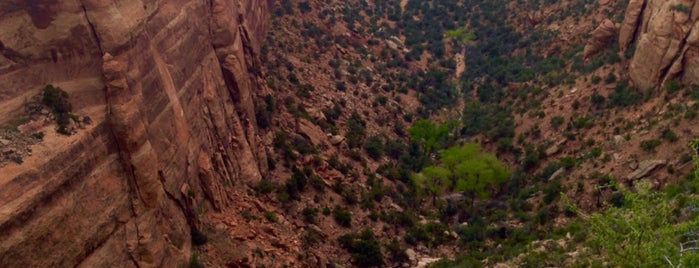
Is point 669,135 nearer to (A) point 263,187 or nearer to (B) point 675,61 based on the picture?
(B) point 675,61

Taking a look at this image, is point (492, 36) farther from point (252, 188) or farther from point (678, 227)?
point (678, 227)

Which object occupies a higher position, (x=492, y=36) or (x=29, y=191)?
(x=29, y=191)

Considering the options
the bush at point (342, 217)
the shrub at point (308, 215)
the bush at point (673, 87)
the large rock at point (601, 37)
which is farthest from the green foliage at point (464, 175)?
the shrub at point (308, 215)

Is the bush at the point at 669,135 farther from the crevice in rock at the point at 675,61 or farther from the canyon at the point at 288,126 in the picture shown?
the crevice in rock at the point at 675,61

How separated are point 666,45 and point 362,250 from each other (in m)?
24.9

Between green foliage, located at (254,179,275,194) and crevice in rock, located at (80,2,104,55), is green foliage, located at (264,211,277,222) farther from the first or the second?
crevice in rock, located at (80,2,104,55)

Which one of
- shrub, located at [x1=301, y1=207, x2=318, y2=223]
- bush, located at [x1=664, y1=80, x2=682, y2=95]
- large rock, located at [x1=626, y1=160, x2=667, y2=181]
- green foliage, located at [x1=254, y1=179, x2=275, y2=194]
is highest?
bush, located at [x1=664, y1=80, x2=682, y2=95]

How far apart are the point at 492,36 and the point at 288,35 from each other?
1127 inches

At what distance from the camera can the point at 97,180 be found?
2209 centimetres

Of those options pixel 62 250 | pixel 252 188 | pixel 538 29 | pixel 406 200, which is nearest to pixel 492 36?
pixel 538 29

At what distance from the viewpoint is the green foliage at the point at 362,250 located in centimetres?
3684

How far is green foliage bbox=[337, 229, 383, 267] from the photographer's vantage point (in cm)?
3684

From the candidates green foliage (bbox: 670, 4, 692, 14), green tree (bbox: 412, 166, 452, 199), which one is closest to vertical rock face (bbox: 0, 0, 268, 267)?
green tree (bbox: 412, 166, 452, 199)

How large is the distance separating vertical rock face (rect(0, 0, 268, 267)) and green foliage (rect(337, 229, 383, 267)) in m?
8.41
